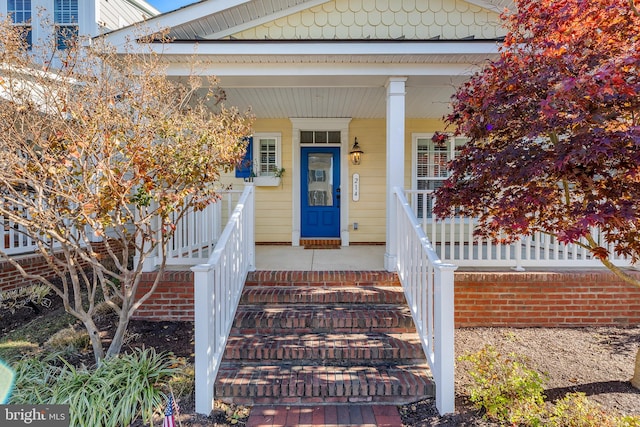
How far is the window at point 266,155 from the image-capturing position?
6.93 meters

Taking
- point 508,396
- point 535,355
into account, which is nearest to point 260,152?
point 535,355

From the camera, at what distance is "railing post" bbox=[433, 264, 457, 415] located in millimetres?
2727

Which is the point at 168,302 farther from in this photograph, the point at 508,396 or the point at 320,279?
the point at 508,396

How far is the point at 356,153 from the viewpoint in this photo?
6.78m

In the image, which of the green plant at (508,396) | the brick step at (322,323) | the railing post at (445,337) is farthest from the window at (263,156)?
the green plant at (508,396)

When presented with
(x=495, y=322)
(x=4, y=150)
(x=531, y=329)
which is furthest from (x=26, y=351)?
(x=531, y=329)

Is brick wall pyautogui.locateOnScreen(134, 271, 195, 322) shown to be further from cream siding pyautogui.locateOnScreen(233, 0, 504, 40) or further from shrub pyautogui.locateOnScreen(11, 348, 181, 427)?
cream siding pyautogui.locateOnScreen(233, 0, 504, 40)

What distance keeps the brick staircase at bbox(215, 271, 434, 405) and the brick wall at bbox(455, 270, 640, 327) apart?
36.9 inches

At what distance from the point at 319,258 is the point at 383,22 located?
367cm

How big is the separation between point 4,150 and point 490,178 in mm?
4146

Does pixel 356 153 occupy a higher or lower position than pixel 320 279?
higher

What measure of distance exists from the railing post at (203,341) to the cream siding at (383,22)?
393cm

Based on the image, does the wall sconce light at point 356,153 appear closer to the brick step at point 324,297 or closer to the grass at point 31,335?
the brick step at point 324,297

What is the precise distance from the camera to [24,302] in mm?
4859
